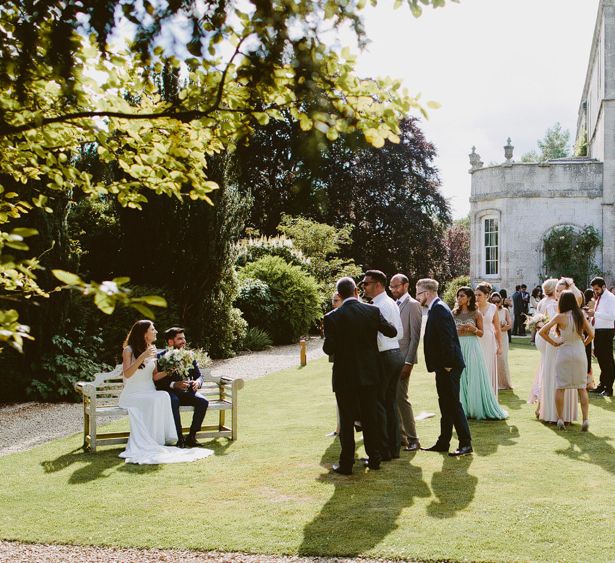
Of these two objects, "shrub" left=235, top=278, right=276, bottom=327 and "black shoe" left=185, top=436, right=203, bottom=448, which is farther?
"shrub" left=235, top=278, right=276, bottom=327

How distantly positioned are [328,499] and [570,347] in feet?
14.5

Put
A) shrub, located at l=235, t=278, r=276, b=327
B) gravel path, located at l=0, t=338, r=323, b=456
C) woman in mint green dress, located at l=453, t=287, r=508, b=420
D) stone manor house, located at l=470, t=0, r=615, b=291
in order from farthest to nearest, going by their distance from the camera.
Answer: stone manor house, located at l=470, t=0, r=615, b=291, shrub, located at l=235, t=278, r=276, b=327, woman in mint green dress, located at l=453, t=287, r=508, b=420, gravel path, located at l=0, t=338, r=323, b=456

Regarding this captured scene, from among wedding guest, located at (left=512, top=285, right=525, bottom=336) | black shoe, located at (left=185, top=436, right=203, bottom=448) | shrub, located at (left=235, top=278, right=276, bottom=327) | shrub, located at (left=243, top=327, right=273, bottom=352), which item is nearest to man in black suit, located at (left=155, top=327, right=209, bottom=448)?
black shoe, located at (left=185, top=436, right=203, bottom=448)

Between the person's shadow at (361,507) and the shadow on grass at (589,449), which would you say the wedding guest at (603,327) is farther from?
the person's shadow at (361,507)

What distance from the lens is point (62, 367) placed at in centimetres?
1260

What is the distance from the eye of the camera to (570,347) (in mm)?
9047

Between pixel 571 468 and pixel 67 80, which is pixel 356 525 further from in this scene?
pixel 67 80

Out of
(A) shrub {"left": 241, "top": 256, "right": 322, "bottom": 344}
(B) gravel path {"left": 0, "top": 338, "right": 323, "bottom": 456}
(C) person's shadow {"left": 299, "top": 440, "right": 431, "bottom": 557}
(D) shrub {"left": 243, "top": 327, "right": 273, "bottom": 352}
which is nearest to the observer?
(C) person's shadow {"left": 299, "top": 440, "right": 431, "bottom": 557}

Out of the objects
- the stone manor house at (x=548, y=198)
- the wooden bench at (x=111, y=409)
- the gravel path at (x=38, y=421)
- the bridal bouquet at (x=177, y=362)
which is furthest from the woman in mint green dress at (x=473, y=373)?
the stone manor house at (x=548, y=198)

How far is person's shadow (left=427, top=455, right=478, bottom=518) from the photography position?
582 centimetres

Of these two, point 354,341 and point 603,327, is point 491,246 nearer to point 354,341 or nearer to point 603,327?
point 603,327

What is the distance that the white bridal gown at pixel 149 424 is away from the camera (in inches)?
311

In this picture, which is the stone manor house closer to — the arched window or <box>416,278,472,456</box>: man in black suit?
the arched window

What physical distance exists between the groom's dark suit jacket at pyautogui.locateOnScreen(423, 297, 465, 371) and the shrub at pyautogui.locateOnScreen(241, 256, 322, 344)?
15108 mm
